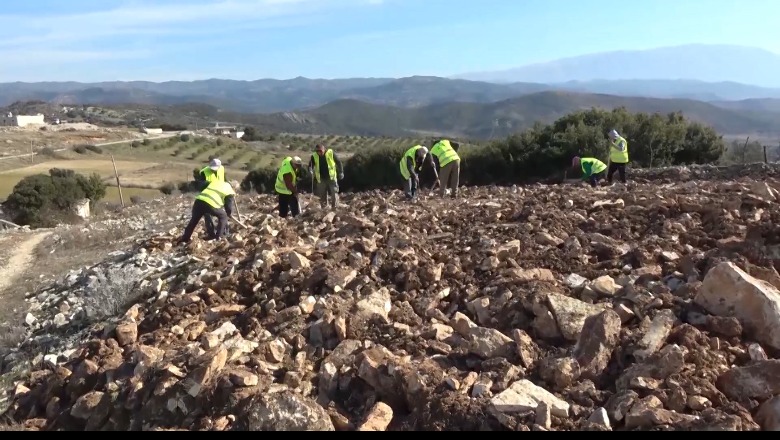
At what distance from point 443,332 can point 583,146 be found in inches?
687

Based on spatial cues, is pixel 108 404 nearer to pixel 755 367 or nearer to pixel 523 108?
pixel 755 367

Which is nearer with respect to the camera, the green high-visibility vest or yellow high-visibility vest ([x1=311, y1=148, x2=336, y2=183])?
yellow high-visibility vest ([x1=311, y1=148, x2=336, y2=183])

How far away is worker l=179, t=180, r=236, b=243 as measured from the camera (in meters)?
8.66

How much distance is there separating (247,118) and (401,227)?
5013 inches

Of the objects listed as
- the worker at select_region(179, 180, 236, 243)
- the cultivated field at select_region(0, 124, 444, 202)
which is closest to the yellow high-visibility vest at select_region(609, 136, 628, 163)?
the worker at select_region(179, 180, 236, 243)

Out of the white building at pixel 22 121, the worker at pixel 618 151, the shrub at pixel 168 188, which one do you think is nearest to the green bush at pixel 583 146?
the worker at pixel 618 151

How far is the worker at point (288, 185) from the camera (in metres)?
10.5

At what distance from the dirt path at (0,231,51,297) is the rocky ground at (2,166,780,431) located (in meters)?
3.15

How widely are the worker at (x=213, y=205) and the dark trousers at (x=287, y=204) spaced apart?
5.79 feet

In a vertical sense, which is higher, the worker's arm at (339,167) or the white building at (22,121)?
the worker's arm at (339,167)

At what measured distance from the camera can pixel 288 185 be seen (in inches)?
419

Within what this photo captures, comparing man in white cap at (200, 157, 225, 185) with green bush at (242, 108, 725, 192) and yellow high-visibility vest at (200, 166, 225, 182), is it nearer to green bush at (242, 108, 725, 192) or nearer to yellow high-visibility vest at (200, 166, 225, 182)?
yellow high-visibility vest at (200, 166, 225, 182)

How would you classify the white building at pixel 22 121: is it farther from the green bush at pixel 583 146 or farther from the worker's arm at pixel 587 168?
the worker's arm at pixel 587 168

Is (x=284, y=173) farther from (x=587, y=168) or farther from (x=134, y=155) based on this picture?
(x=134, y=155)
